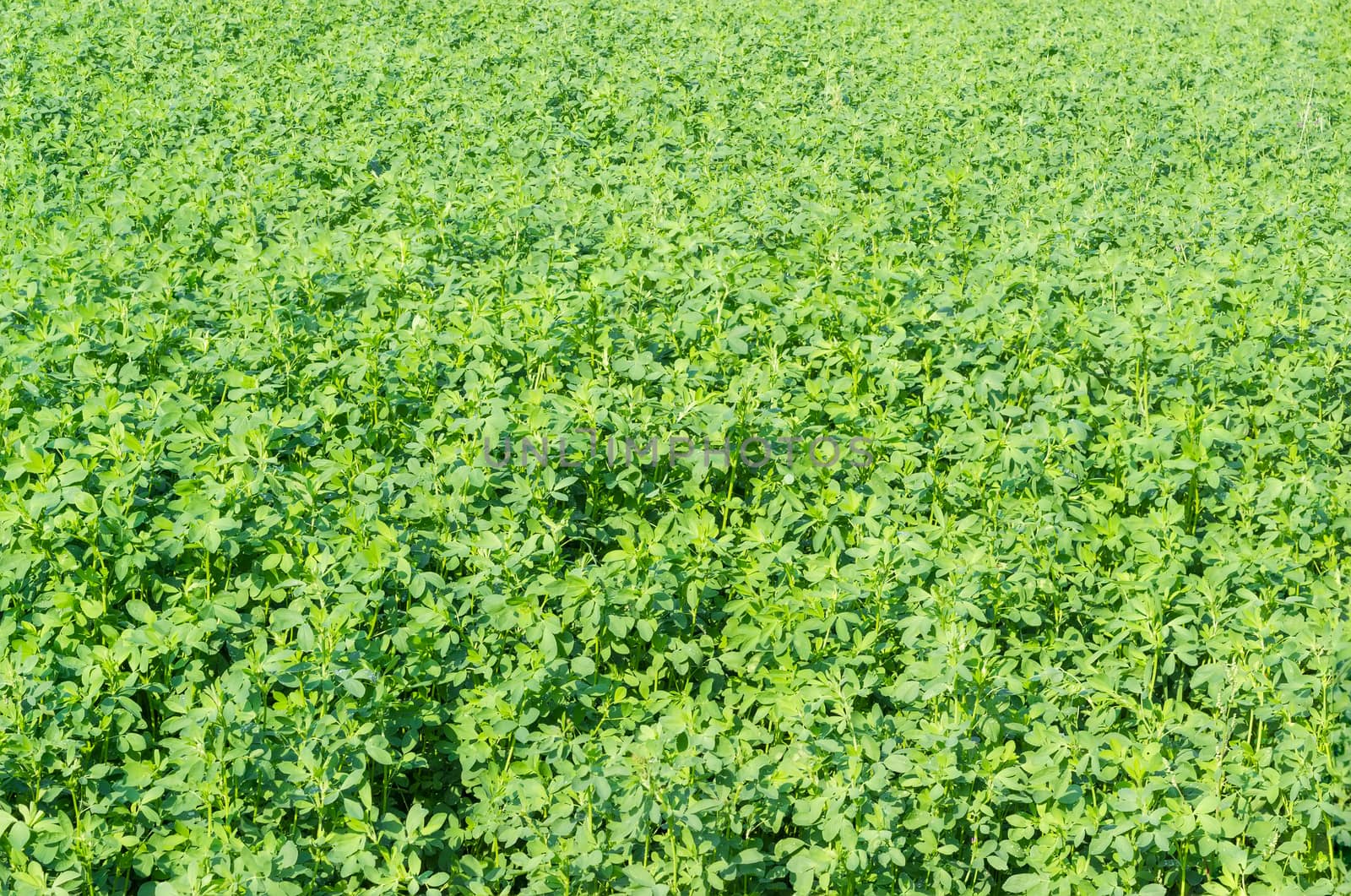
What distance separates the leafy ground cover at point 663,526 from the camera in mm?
3186

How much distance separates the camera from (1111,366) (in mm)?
5082

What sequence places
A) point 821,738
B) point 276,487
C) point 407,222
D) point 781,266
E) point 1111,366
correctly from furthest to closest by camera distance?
1. point 407,222
2. point 781,266
3. point 1111,366
4. point 276,487
5. point 821,738

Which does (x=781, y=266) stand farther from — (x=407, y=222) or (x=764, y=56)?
(x=764, y=56)

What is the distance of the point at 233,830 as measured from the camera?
3.08 meters

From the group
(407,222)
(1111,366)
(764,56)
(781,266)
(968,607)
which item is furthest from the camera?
(764,56)

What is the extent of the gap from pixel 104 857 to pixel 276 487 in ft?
3.90

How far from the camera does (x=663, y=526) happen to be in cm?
389

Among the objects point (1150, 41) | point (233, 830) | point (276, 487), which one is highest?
point (276, 487)

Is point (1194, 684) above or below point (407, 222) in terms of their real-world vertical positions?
below

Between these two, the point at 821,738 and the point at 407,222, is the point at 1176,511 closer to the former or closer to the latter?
the point at 821,738

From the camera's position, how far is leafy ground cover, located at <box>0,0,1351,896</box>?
3186mm

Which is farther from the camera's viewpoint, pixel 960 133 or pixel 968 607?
pixel 960 133

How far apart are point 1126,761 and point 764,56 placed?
696 centimetres

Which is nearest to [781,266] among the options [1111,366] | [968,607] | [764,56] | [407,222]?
[1111,366]
